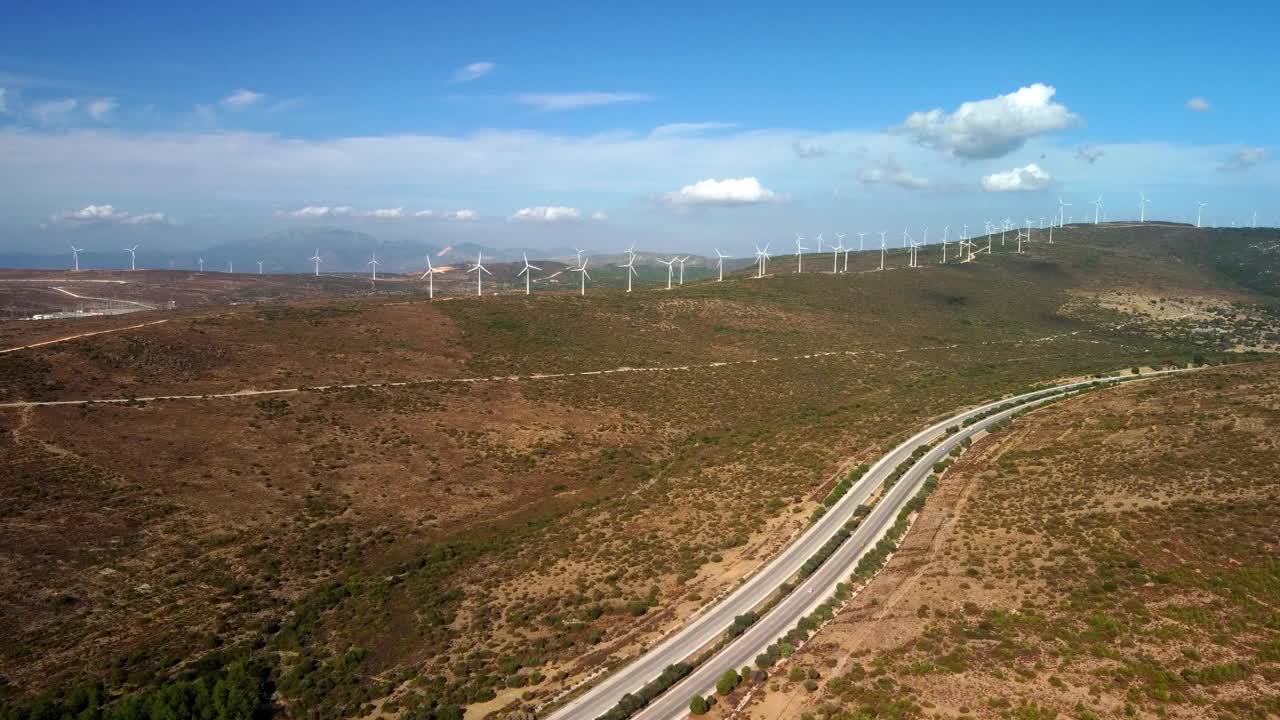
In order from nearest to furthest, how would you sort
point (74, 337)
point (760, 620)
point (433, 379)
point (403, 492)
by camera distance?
point (760, 620) < point (403, 492) < point (74, 337) < point (433, 379)

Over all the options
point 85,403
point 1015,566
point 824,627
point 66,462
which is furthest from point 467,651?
point 85,403

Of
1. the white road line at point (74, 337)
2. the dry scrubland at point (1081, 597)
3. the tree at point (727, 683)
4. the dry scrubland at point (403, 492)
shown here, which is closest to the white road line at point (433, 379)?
the white road line at point (74, 337)

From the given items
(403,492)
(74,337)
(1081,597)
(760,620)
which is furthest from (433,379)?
(1081,597)

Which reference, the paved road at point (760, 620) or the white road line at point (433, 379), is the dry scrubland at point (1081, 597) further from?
the white road line at point (433, 379)

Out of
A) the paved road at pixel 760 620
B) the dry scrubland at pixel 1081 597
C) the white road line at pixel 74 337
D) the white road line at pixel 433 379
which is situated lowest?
the paved road at pixel 760 620

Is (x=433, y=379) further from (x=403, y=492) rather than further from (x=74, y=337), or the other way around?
(x=74, y=337)

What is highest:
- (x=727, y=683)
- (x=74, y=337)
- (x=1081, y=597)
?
(x=74, y=337)
